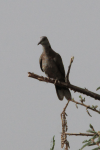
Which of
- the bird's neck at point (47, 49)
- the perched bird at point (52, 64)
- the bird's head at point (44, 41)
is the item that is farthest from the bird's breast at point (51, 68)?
the bird's head at point (44, 41)

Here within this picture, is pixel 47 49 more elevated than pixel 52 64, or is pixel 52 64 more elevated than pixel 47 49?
pixel 47 49

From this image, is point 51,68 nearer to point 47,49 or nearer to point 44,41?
point 47,49

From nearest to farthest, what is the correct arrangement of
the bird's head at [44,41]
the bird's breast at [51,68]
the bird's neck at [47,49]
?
the bird's head at [44,41], the bird's neck at [47,49], the bird's breast at [51,68]

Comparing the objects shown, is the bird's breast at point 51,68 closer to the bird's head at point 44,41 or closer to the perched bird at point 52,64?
the perched bird at point 52,64

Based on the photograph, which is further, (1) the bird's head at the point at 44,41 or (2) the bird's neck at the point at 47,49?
(2) the bird's neck at the point at 47,49

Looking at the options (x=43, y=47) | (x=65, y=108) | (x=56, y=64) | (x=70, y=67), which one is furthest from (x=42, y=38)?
(x=65, y=108)

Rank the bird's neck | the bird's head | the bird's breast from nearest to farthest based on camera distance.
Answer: the bird's head
the bird's neck
the bird's breast

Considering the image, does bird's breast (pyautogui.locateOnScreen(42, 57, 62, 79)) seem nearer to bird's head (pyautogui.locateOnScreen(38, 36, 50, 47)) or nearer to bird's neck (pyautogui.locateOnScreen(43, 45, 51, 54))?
bird's neck (pyautogui.locateOnScreen(43, 45, 51, 54))

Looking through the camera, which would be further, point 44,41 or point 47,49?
point 47,49

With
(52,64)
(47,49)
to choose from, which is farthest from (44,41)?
(52,64)

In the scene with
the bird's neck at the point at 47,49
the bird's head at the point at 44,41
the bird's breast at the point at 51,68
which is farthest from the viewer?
the bird's breast at the point at 51,68

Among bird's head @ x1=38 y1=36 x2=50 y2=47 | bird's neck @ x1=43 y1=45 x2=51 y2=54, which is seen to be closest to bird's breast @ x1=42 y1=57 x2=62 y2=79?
bird's neck @ x1=43 y1=45 x2=51 y2=54

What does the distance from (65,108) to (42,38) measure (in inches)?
87.7

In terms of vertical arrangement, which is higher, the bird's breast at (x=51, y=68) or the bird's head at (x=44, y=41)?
the bird's head at (x=44, y=41)
